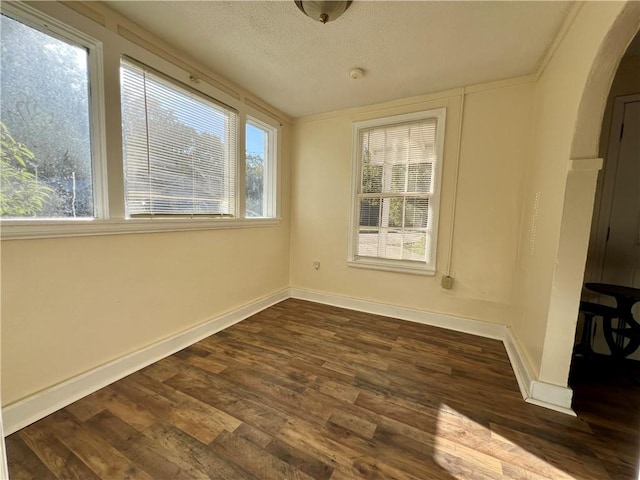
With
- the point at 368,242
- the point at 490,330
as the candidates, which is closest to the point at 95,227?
the point at 368,242

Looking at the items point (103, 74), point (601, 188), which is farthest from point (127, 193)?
point (601, 188)

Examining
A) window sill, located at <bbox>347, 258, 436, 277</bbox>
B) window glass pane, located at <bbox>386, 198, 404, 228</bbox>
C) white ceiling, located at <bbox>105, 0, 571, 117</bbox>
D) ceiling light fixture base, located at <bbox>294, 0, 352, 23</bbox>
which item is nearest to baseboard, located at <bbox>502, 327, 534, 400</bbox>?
window sill, located at <bbox>347, 258, 436, 277</bbox>

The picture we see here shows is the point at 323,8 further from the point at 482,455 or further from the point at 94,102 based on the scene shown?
the point at 482,455

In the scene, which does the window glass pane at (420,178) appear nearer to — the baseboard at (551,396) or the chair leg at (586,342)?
the chair leg at (586,342)

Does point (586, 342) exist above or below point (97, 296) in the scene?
below

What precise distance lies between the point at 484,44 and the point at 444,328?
2.61 m

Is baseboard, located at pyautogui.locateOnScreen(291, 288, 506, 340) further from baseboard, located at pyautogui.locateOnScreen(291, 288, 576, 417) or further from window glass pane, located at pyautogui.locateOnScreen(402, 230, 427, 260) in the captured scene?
window glass pane, located at pyautogui.locateOnScreen(402, 230, 427, 260)

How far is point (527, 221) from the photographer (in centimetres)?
226

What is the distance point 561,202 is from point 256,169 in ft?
9.28

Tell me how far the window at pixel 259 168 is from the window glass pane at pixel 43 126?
1472 millimetres

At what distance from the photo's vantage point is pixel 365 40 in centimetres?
191

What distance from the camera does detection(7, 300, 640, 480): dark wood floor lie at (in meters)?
1.23

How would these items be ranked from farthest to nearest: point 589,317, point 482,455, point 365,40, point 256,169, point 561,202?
1. point 256,169
2. point 589,317
3. point 365,40
4. point 561,202
5. point 482,455

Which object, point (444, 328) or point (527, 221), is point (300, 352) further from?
point (527, 221)
